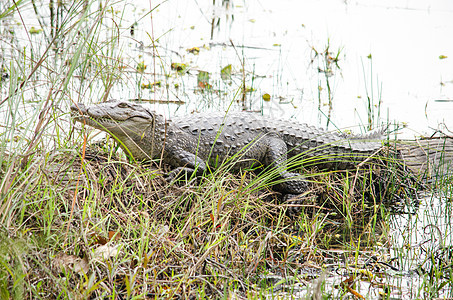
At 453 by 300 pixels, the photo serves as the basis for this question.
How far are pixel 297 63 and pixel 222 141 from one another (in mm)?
4605

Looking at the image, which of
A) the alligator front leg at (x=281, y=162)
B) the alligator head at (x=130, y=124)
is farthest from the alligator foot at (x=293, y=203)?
the alligator head at (x=130, y=124)

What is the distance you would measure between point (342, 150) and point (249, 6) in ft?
23.1

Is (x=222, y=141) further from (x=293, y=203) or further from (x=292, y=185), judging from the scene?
(x=293, y=203)

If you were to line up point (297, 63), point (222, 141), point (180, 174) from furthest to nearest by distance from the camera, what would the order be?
point (297, 63)
point (222, 141)
point (180, 174)

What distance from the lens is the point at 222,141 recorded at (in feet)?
16.1

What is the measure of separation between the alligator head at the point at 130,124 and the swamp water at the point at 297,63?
2.33 ft

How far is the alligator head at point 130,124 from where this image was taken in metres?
4.14

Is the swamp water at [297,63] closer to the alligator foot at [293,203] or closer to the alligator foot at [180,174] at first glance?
the alligator foot at [293,203]

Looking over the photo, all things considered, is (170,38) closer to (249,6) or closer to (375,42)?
(249,6)

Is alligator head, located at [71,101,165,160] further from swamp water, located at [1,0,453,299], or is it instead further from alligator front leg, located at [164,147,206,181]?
swamp water, located at [1,0,453,299]

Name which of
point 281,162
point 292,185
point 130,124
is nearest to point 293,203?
point 292,185

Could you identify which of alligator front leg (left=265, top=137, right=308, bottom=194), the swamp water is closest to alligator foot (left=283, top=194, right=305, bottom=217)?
alligator front leg (left=265, top=137, right=308, bottom=194)

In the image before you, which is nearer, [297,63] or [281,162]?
[281,162]

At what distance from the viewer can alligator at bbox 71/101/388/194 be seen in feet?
14.5
